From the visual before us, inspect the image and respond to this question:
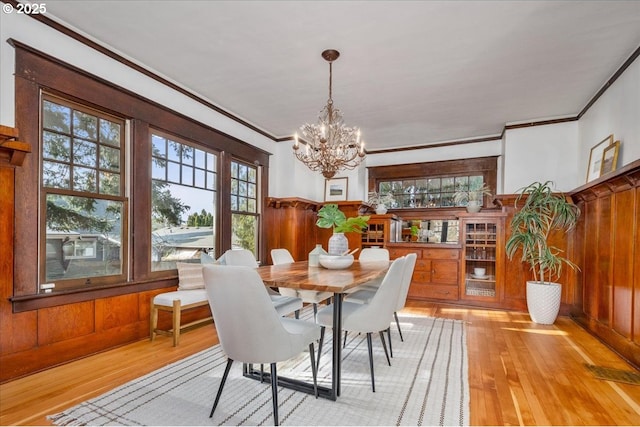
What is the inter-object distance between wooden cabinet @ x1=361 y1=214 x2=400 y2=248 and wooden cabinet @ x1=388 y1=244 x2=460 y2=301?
45cm

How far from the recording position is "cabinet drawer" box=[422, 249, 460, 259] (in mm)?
4902

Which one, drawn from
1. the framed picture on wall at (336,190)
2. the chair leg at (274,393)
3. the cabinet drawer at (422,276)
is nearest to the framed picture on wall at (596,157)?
Answer: the cabinet drawer at (422,276)

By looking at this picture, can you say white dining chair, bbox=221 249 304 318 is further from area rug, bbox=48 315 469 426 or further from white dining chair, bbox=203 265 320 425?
white dining chair, bbox=203 265 320 425

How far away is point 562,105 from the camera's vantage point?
13.1 feet

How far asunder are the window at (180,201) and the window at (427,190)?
3424 millimetres

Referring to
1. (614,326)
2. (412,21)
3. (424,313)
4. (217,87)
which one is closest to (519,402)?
(614,326)

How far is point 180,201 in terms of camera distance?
147 inches

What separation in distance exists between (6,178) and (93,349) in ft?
5.05

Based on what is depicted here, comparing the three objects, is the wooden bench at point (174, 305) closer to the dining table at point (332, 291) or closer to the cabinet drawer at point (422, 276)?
the dining table at point (332, 291)

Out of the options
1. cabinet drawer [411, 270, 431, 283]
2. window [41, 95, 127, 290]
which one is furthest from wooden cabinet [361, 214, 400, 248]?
window [41, 95, 127, 290]

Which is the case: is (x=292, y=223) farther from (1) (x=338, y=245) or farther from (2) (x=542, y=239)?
(2) (x=542, y=239)

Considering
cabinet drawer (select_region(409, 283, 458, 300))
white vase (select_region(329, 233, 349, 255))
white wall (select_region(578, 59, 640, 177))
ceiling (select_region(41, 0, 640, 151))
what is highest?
ceiling (select_region(41, 0, 640, 151))

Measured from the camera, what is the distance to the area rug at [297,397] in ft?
6.07
